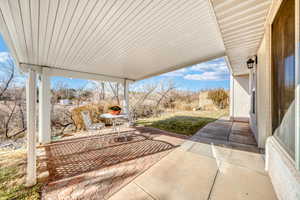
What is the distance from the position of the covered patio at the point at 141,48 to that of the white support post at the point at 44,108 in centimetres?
26

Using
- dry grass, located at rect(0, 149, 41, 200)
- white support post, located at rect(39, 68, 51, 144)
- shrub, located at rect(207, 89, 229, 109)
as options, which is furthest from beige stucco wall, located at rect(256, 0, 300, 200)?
shrub, located at rect(207, 89, 229, 109)

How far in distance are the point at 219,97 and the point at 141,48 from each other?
989 centimetres

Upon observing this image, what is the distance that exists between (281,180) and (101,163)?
2.75m

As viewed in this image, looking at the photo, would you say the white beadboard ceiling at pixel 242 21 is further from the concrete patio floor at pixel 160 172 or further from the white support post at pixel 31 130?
the white support post at pixel 31 130

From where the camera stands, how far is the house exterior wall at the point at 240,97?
5930 millimetres

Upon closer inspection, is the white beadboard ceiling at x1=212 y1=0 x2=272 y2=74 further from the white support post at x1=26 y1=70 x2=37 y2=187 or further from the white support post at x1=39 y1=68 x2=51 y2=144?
the white support post at x1=39 y1=68 x2=51 y2=144

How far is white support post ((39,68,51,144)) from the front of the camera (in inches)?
144

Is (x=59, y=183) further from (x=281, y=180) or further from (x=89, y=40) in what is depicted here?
(x=281, y=180)

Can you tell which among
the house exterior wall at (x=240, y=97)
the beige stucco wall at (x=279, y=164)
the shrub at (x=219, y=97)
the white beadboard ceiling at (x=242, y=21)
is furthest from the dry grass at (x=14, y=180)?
the shrub at (x=219, y=97)

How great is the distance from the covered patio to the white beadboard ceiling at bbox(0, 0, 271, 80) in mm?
15

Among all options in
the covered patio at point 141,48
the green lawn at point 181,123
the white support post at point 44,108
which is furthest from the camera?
the green lawn at point 181,123

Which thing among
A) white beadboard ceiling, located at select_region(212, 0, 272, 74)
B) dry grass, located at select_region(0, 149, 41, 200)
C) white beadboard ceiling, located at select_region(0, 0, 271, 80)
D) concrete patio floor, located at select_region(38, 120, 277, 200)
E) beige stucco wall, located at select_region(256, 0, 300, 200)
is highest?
white beadboard ceiling, located at select_region(212, 0, 272, 74)

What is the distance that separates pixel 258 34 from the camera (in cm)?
248

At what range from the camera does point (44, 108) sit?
3.72 meters
